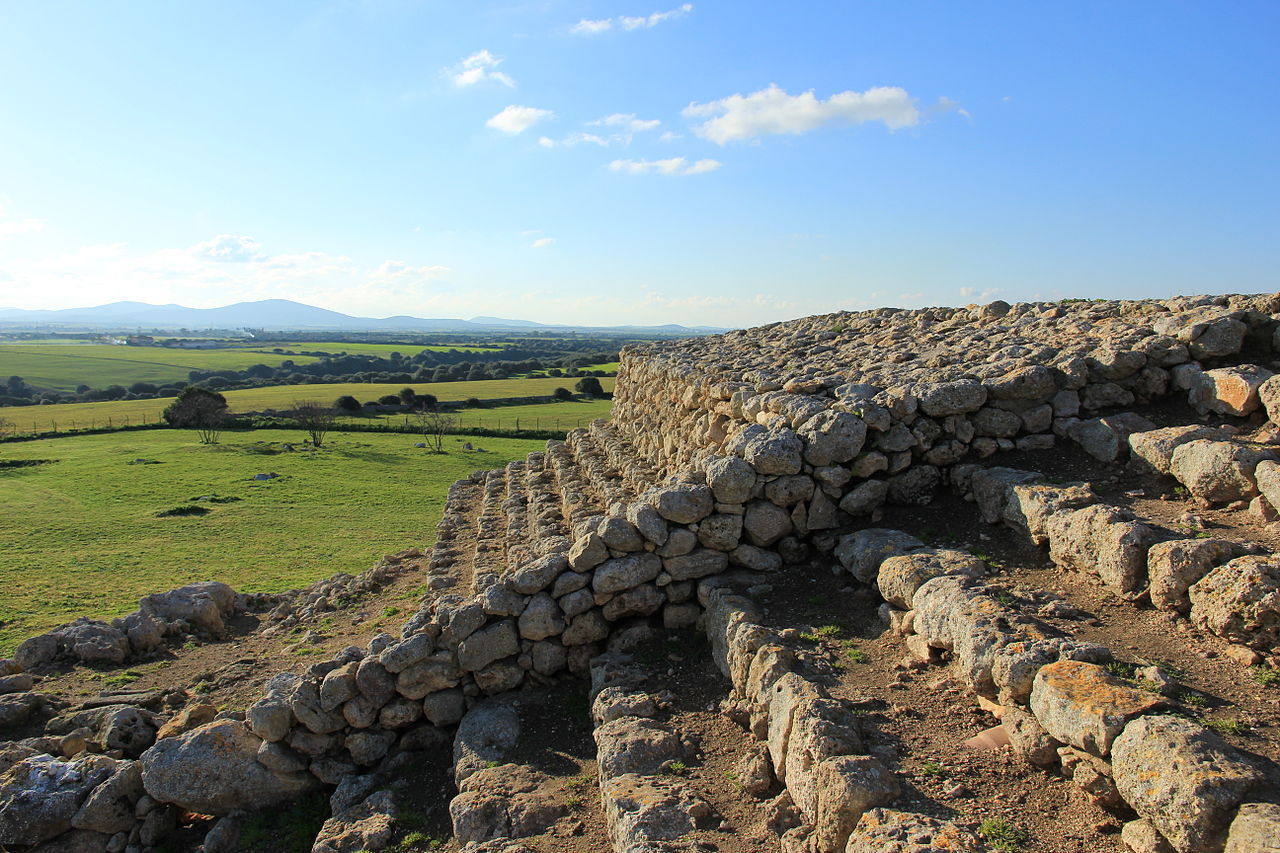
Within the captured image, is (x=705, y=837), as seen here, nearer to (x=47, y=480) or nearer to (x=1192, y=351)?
(x=1192, y=351)

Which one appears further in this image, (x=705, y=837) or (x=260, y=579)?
(x=260, y=579)

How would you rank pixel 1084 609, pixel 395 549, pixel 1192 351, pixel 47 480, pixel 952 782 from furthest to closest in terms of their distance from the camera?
pixel 47 480 < pixel 395 549 < pixel 1192 351 < pixel 1084 609 < pixel 952 782

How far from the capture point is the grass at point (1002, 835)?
14.4ft

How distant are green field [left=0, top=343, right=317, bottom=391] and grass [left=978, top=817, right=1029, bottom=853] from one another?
427 feet

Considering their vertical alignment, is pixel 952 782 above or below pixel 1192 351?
below

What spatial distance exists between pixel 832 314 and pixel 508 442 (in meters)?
34.2

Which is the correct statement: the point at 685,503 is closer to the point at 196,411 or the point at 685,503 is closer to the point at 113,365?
the point at 196,411

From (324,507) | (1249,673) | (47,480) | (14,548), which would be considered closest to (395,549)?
(324,507)

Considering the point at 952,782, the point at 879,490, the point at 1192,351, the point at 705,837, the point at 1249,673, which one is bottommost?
the point at 705,837

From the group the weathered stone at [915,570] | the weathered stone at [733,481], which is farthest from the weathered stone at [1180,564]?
the weathered stone at [733,481]

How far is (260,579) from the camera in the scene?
20.0m

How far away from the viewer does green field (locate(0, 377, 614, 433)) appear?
2457 inches

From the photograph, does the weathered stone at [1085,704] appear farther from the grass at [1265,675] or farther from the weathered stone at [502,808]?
the weathered stone at [502,808]

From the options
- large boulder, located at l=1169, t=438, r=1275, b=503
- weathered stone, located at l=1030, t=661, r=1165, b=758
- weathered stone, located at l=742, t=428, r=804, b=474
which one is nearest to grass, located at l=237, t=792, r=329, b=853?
weathered stone, located at l=742, t=428, r=804, b=474
